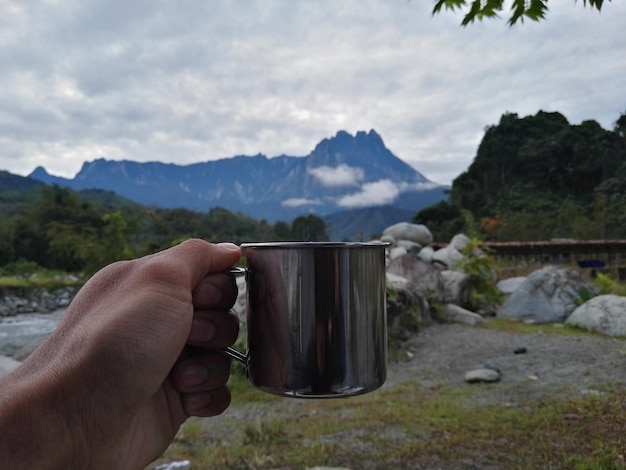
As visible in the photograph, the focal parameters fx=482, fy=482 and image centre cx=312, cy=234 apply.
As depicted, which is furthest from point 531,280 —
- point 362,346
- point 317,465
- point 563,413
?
point 362,346

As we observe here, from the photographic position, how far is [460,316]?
26.7 feet

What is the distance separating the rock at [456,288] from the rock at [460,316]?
1.51 feet

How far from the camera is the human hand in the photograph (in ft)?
3.14

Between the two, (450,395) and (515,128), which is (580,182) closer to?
(515,128)

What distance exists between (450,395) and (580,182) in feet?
52.9

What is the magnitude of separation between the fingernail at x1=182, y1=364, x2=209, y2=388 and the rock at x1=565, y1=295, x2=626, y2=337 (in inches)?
249

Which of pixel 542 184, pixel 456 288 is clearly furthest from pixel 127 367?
pixel 542 184

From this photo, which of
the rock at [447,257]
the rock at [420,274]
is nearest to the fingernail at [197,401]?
the rock at [420,274]

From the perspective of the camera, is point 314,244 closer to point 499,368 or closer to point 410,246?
point 499,368

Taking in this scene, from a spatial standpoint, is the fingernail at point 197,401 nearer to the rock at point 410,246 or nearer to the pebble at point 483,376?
the pebble at point 483,376

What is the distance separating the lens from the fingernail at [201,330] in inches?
51.1

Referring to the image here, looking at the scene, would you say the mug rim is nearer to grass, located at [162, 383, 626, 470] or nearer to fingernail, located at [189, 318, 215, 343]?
fingernail, located at [189, 318, 215, 343]

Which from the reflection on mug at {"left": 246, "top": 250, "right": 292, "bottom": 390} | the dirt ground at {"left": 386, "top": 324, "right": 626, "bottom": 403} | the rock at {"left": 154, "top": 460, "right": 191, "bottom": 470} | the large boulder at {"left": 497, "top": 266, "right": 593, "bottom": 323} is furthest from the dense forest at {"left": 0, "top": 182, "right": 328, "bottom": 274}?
the reflection on mug at {"left": 246, "top": 250, "right": 292, "bottom": 390}

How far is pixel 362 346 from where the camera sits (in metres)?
1.12
